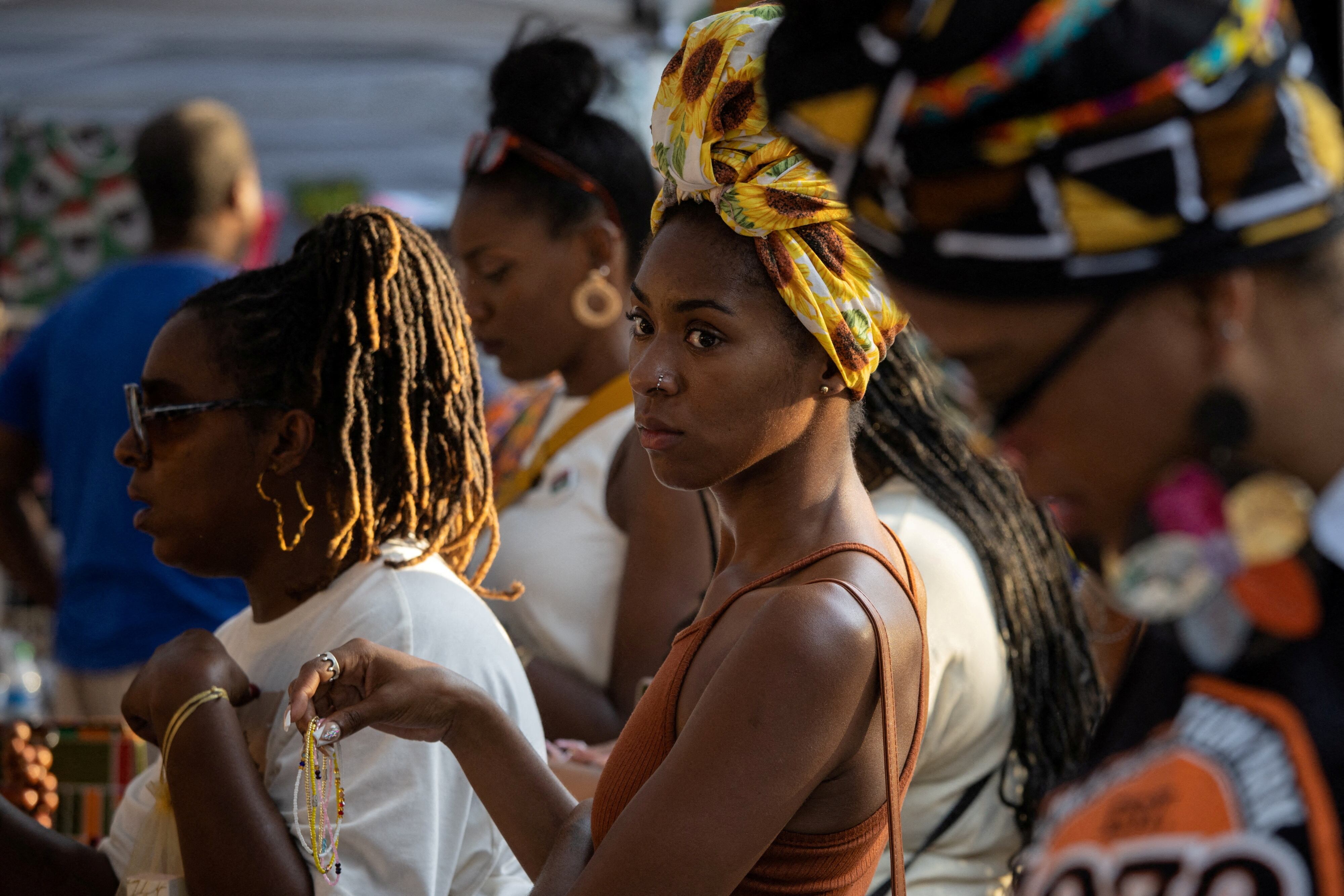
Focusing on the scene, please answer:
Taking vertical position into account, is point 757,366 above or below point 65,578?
above

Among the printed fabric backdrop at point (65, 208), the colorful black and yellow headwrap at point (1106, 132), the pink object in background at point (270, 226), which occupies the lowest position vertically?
the pink object in background at point (270, 226)

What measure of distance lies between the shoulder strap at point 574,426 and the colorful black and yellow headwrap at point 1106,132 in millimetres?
2162

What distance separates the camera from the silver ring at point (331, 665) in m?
1.75

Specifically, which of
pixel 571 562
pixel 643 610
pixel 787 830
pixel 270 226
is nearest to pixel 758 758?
pixel 787 830

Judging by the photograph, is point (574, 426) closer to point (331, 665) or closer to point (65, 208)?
point (331, 665)

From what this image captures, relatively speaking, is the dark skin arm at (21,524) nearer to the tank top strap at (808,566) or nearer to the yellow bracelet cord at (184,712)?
the yellow bracelet cord at (184,712)

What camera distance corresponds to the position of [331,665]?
1759 millimetres

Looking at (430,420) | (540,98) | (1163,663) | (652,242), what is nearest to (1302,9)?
(1163,663)

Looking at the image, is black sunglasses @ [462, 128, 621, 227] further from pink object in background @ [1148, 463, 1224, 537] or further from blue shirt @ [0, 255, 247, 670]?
pink object in background @ [1148, 463, 1224, 537]

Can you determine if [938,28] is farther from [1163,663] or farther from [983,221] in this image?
[1163,663]

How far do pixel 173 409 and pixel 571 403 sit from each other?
1.16m

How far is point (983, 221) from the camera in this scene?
0.95 meters

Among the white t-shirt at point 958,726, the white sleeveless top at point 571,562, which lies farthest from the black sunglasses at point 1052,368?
the white sleeveless top at point 571,562

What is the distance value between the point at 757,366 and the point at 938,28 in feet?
2.49
